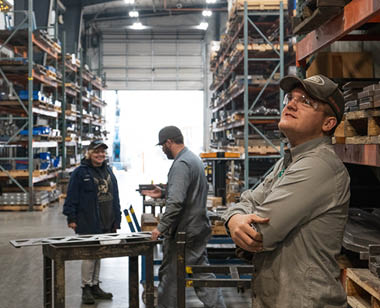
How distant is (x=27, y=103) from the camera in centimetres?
1326

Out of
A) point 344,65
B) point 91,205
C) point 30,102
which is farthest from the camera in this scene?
point 30,102

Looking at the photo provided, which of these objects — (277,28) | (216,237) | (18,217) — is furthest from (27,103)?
(216,237)

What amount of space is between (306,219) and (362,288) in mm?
1478

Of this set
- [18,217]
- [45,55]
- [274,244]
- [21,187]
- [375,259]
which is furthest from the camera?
[45,55]

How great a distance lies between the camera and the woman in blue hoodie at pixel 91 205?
5746 mm

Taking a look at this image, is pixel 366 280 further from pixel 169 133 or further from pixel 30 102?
pixel 30 102

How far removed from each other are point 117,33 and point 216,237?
25519 millimetres

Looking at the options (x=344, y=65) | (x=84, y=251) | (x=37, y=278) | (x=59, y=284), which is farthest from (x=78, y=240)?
(x=37, y=278)

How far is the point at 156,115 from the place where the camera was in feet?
103

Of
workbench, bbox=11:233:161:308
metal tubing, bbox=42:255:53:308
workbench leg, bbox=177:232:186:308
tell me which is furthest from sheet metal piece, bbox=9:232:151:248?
workbench leg, bbox=177:232:186:308

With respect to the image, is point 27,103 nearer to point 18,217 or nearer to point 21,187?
point 21,187

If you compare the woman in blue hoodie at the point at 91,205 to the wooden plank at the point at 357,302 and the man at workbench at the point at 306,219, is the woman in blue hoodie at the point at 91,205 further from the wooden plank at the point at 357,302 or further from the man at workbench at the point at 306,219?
the man at workbench at the point at 306,219

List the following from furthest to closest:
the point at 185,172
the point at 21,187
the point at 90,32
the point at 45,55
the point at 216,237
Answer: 1. the point at 90,32
2. the point at 45,55
3. the point at 21,187
4. the point at 216,237
5. the point at 185,172

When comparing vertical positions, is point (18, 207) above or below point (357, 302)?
below
